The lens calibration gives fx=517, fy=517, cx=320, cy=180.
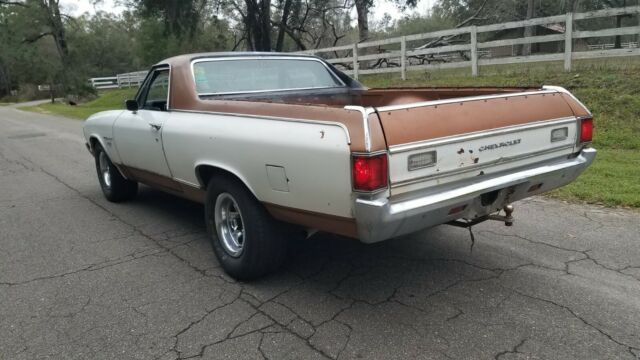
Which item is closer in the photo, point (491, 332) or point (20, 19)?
point (491, 332)

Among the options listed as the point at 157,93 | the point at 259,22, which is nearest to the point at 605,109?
the point at 157,93

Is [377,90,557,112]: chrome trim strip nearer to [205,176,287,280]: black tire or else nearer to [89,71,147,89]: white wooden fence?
[205,176,287,280]: black tire

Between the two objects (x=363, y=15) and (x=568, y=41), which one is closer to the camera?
(x=568, y=41)

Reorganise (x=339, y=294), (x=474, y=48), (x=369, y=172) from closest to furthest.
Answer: (x=369, y=172) < (x=339, y=294) < (x=474, y=48)

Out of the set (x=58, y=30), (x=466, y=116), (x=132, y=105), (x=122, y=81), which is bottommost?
(x=122, y=81)

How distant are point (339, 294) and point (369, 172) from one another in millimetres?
1196

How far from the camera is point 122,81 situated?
139 ft

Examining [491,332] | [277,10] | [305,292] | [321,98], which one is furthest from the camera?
[277,10]

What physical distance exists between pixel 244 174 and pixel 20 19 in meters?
54.7

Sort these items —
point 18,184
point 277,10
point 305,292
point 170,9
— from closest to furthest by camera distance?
1. point 305,292
2. point 18,184
3. point 170,9
4. point 277,10

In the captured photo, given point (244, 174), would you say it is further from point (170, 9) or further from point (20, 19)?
point (20, 19)

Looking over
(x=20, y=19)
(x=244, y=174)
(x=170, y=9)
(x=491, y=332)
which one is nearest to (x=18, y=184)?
(x=244, y=174)

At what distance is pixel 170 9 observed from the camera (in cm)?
2266

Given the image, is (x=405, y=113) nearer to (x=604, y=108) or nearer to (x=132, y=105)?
(x=132, y=105)
